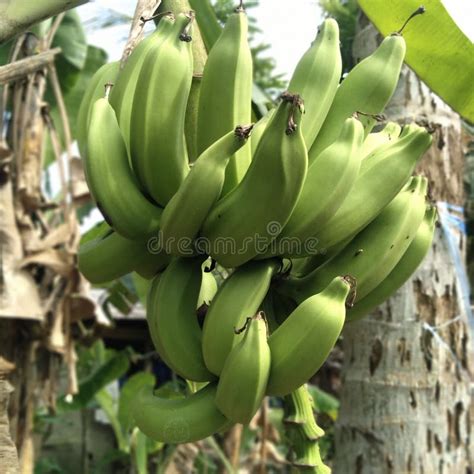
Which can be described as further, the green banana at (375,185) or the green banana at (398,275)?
the green banana at (398,275)

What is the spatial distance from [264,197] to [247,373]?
0.20m

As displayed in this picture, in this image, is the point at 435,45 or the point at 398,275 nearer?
the point at 398,275

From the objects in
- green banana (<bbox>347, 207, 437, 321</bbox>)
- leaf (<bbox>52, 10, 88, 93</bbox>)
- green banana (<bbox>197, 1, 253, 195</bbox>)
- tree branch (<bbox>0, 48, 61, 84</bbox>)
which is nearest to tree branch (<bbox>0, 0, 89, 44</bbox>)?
tree branch (<bbox>0, 48, 61, 84</bbox>)

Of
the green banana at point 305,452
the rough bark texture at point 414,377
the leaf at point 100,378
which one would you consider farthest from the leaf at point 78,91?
the green banana at point 305,452

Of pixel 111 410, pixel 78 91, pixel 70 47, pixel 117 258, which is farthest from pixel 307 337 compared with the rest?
pixel 111 410

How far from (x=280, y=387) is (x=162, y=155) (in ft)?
1.04

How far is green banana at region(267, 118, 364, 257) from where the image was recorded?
0.85 metres

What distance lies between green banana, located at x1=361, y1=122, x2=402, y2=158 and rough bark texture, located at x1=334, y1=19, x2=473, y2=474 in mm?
657

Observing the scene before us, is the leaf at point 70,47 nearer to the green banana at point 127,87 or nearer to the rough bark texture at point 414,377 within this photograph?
the rough bark texture at point 414,377

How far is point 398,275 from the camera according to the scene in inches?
40.0

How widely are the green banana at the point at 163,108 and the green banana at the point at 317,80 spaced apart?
0.15 metres

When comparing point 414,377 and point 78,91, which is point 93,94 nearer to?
point 414,377

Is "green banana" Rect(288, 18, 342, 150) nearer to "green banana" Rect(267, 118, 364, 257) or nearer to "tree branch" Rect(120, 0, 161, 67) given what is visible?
"green banana" Rect(267, 118, 364, 257)

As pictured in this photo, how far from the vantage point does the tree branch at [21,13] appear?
2.82 ft
